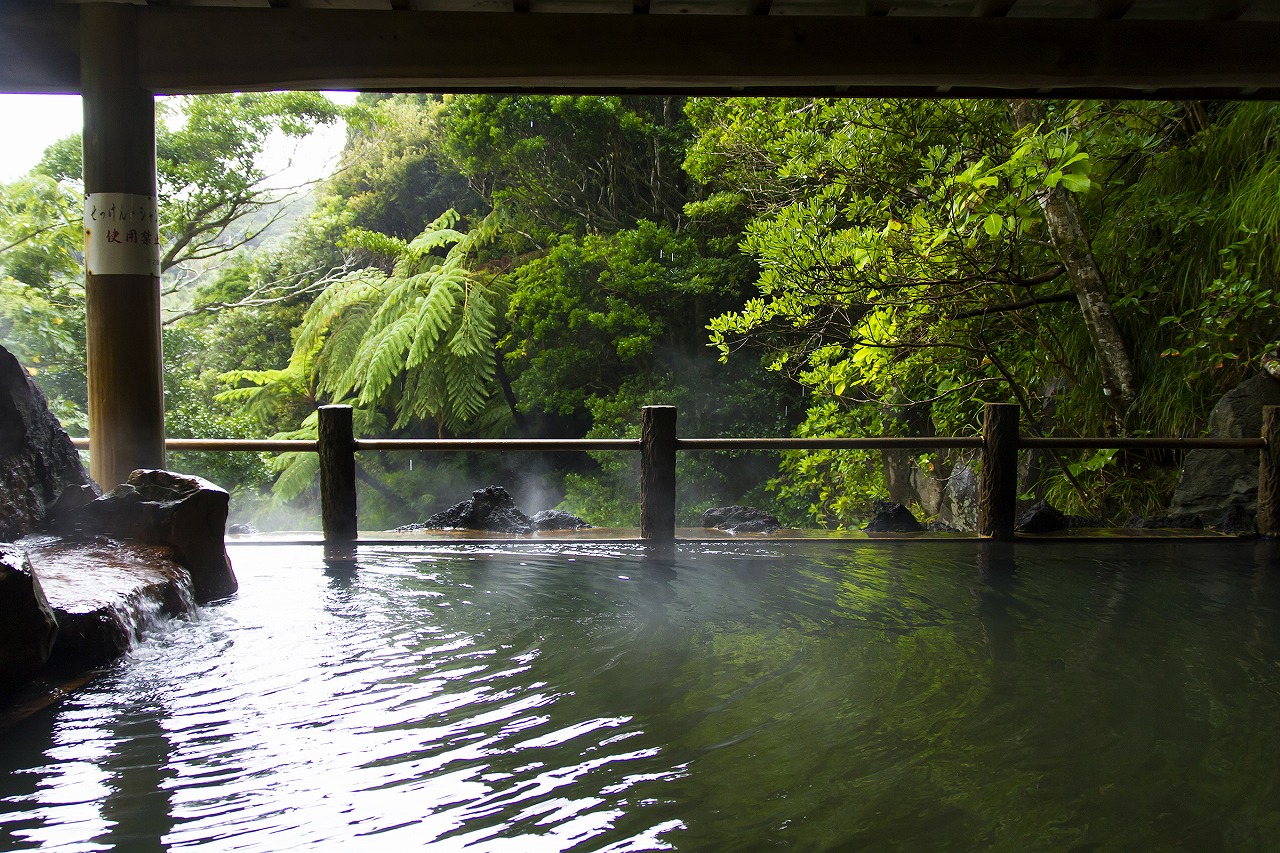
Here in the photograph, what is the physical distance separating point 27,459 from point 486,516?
7.74ft

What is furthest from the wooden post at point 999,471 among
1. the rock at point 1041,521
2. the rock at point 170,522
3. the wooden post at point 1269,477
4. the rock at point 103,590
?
the rock at point 103,590

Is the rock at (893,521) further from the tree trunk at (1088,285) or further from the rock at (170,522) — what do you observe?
the rock at (170,522)

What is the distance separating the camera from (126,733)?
2.32 meters

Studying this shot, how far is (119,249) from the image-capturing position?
3.78 meters

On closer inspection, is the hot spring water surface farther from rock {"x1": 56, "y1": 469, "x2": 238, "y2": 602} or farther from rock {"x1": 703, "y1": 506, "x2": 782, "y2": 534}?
rock {"x1": 703, "y1": 506, "x2": 782, "y2": 534}

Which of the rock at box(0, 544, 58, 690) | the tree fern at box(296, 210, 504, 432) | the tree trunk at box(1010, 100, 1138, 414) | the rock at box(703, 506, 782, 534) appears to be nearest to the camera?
the rock at box(0, 544, 58, 690)

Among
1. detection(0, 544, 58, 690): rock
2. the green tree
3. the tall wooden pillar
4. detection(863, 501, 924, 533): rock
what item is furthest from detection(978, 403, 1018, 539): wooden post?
detection(0, 544, 58, 690): rock

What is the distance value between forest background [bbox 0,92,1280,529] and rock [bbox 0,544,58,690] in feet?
13.4

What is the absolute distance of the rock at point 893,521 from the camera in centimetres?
535

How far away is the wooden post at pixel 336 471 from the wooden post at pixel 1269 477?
4802 mm

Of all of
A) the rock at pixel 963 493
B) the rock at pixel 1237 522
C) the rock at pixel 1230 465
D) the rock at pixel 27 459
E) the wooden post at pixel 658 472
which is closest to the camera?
the rock at pixel 27 459

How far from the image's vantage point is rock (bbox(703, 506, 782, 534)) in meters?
5.45

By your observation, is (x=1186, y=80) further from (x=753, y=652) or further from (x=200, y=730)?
(x=200, y=730)

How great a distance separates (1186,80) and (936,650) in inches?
101
